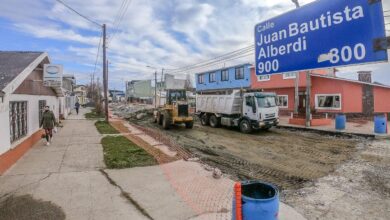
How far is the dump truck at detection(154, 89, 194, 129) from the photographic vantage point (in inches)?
808

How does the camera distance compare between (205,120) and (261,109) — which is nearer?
(261,109)

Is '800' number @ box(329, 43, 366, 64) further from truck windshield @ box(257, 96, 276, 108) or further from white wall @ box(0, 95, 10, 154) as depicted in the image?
truck windshield @ box(257, 96, 276, 108)

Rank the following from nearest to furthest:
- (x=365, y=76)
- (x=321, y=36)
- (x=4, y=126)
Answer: (x=321, y=36), (x=4, y=126), (x=365, y=76)

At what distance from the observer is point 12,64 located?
11.1 metres

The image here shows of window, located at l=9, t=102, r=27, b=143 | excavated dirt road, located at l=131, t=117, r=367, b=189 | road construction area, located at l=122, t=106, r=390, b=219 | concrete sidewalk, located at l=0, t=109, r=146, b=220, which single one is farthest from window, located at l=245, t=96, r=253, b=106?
window, located at l=9, t=102, r=27, b=143

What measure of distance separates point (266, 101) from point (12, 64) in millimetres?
14010

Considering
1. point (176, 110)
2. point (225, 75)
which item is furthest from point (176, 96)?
point (225, 75)

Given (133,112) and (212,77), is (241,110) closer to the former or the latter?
(212,77)

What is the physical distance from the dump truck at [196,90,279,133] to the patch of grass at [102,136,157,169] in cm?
853

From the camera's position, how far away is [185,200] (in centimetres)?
635

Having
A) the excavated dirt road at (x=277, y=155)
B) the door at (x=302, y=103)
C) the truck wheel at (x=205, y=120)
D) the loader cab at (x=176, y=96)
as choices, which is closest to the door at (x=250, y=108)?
the excavated dirt road at (x=277, y=155)

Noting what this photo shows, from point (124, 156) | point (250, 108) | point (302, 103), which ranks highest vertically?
point (302, 103)

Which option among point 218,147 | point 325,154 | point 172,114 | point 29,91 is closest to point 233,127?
point 172,114

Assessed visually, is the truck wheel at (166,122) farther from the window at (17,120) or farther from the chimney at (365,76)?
the chimney at (365,76)
